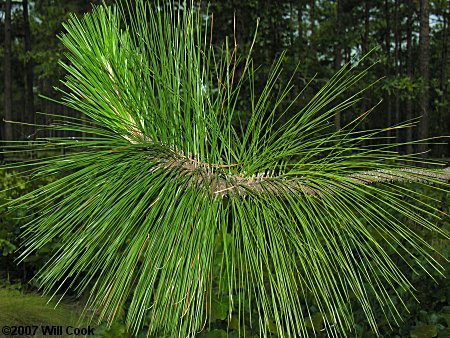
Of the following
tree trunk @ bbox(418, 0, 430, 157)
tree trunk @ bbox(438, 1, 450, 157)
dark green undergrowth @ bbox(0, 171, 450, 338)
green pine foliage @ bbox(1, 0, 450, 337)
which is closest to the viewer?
green pine foliage @ bbox(1, 0, 450, 337)

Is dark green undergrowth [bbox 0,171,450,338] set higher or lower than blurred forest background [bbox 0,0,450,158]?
lower

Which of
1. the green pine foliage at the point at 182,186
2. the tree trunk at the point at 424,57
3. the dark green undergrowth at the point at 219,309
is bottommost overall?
the dark green undergrowth at the point at 219,309

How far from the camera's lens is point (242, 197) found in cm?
114

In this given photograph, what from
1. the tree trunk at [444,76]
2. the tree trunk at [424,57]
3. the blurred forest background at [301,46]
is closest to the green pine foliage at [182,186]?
the blurred forest background at [301,46]

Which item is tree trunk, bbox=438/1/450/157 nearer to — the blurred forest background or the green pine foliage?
the blurred forest background

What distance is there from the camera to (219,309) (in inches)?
98.5

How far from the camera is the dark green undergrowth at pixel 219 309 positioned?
257cm

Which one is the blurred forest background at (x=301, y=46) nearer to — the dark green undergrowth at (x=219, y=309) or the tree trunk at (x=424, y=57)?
the tree trunk at (x=424, y=57)

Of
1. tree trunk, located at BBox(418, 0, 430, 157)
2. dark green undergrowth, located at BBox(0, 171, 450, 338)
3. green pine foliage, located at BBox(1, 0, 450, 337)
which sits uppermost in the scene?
tree trunk, located at BBox(418, 0, 430, 157)

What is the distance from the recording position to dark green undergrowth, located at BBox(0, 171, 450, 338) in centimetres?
257

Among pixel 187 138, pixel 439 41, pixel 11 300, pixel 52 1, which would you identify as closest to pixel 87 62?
pixel 187 138

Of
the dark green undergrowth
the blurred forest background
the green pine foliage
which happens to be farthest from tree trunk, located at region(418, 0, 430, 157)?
the green pine foliage

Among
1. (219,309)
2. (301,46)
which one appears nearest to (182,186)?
(219,309)

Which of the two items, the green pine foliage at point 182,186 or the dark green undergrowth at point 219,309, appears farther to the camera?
the dark green undergrowth at point 219,309
